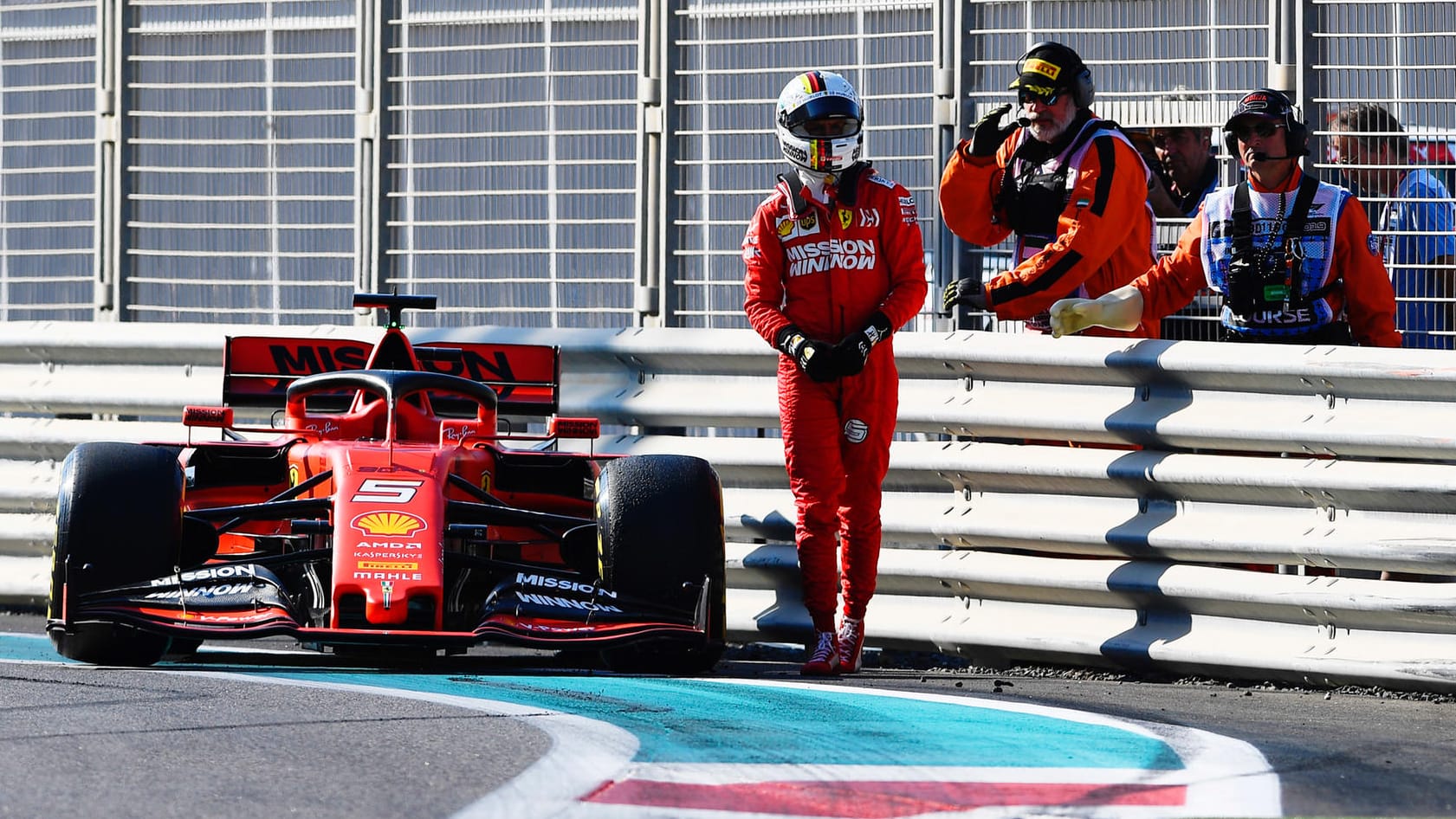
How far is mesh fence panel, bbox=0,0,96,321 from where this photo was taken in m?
10.2

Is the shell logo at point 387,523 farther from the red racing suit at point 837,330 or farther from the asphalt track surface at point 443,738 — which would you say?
the red racing suit at point 837,330

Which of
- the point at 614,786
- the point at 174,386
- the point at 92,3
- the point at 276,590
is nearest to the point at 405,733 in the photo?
the point at 614,786

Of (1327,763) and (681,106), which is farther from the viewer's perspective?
(681,106)

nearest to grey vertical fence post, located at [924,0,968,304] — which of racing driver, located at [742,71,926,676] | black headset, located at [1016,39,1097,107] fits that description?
black headset, located at [1016,39,1097,107]

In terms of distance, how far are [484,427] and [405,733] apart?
281cm

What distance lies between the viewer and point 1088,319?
746 centimetres

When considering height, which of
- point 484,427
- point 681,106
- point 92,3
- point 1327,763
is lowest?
point 1327,763

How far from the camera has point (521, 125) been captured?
370 inches

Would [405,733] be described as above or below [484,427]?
below

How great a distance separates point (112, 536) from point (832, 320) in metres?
2.49

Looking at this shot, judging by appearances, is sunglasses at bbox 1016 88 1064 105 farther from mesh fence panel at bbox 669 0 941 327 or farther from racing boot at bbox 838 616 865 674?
racing boot at bbox 838 616 865 674

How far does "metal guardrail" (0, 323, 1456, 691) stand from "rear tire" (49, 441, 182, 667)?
1.89 metres

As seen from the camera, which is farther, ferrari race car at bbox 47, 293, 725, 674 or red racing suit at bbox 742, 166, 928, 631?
red racing suit at bbox 742, 166, 928, 631

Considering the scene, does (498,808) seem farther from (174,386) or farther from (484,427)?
(174,386)
